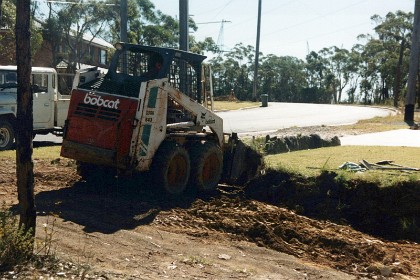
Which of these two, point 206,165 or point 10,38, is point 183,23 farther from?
point 10,38

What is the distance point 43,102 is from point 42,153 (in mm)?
2440

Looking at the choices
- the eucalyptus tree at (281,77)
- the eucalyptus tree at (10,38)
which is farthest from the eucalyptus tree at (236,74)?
the eucalyptus tree at (10,38)

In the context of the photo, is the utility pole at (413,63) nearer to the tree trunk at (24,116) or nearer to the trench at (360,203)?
the trench at (360,203)

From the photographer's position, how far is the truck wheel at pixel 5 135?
57.7 feet

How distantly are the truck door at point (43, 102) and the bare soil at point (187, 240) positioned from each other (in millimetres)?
5849

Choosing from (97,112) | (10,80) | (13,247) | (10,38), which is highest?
(10,38)

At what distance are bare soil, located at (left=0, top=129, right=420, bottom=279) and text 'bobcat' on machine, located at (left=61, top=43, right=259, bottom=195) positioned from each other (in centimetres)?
63

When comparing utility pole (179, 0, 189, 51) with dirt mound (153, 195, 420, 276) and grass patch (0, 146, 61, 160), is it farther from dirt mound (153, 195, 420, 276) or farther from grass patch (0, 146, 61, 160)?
dirt mound (153, 195, 420, 276)

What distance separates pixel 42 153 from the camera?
1692cm

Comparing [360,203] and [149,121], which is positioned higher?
[149,121]

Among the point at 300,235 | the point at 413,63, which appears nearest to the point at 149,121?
the point at 300,235

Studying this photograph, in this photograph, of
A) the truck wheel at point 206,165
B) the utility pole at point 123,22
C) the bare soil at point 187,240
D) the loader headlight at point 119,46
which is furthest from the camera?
the utility pole at point 123,22

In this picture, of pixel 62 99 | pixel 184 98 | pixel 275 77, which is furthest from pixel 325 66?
pixel 184 98

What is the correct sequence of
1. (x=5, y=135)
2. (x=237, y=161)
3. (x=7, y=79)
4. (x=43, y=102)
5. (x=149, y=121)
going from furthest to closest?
1. (x=43, y=102)
2. (x=7, y=79)
3. (x=5, y=135)
4. (x=237, y=161)
5. (x=149, y=121)
